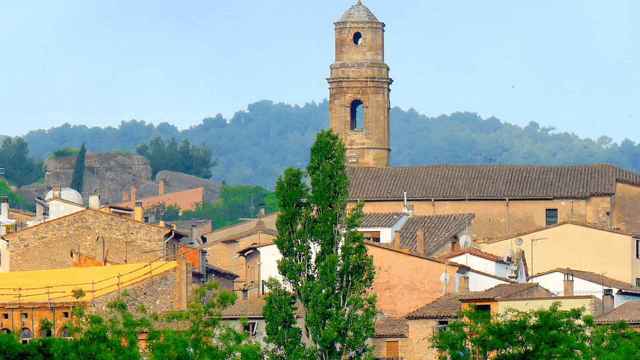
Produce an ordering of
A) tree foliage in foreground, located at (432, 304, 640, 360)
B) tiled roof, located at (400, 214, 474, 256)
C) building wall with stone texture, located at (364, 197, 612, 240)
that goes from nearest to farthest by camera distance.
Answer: tree foliage in foreground, located at (432, 304, 640, 360), tiled roof, located at (400, 214, 474, 256), building wall with stone texture, located at (364, 197, 612, 240)

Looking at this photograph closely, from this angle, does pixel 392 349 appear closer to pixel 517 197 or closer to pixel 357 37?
pixel 517 197

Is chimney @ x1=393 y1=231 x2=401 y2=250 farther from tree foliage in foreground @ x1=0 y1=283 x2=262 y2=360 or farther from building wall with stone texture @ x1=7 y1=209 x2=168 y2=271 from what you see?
tree foliage in foreground @ x1=0 y1=283 x2=262 y2=360

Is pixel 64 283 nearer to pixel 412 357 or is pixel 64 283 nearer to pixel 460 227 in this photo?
pixel 412 357

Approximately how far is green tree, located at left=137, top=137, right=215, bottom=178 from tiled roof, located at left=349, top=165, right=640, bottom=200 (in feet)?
243

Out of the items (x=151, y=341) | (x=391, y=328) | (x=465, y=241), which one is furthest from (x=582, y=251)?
(x=151, y=341)

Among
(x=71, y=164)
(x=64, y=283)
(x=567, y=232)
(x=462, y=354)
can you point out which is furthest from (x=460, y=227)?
(x=71, y=164)

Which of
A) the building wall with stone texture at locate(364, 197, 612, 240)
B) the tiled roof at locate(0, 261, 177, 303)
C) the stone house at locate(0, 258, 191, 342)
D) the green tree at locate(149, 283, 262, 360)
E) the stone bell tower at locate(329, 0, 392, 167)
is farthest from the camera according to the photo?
the stone bell tower at locate(329, 0, 392, 167)

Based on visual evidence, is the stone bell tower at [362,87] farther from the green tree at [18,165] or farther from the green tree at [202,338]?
the green tree at [18,165]

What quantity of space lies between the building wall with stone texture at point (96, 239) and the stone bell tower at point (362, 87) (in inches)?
775

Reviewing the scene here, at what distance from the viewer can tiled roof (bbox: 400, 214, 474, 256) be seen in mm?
76125

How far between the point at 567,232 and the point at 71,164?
65.4 meters

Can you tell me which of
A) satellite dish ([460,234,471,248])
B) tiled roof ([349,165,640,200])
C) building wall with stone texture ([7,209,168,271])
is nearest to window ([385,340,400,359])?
building wall with stone texture ([7,209,168,271])

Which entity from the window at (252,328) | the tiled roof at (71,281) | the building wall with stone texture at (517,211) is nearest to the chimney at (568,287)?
the window at (252,328)

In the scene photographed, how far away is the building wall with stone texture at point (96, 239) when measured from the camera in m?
73.5
